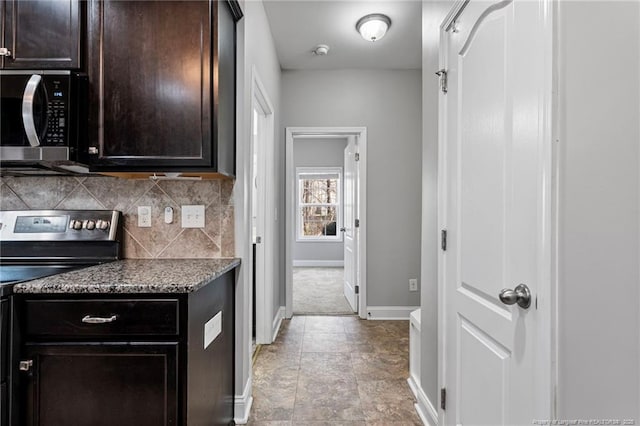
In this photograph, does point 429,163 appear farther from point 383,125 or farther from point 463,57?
point 383,125

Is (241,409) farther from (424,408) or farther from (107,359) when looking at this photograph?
(424,408)

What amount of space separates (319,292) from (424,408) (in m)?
3.03

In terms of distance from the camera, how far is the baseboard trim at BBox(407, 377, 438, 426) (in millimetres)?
1731

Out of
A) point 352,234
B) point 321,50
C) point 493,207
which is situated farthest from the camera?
point 352,234

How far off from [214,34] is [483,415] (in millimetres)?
1947

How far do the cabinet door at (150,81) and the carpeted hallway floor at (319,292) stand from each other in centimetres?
274

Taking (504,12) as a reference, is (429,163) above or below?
below

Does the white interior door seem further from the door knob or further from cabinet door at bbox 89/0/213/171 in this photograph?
cabinet door at bbox 89/0/213/171

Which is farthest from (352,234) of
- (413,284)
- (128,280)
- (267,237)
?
(128,280)

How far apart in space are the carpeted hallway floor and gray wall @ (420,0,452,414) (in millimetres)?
2023

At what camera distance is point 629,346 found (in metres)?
0.85

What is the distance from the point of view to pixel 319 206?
7242 millimetres

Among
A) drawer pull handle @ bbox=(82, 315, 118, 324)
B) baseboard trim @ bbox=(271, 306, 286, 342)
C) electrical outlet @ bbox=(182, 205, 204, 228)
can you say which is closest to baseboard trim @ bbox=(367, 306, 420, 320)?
baseboard trim @ bbox=(271, 306, 286, 342)

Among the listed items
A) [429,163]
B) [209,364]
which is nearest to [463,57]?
[429,163]
